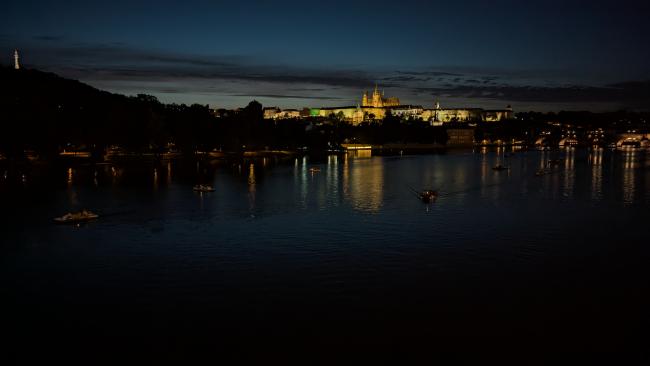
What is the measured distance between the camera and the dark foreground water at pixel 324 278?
35.6 ft

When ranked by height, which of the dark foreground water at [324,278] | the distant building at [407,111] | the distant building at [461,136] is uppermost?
the distant building at [407,111]

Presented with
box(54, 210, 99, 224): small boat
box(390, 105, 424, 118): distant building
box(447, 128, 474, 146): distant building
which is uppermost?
box(390, 105, 424, 118): distant building

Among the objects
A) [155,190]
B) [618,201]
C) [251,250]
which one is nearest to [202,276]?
[251,250]

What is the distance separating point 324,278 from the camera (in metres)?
14.5

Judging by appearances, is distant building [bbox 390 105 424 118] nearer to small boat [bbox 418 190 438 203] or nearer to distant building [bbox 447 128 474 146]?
distant building [bbox 447 128 474 146]

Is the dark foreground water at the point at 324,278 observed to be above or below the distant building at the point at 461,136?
below

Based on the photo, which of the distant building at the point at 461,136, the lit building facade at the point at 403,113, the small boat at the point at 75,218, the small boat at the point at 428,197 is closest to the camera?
the small boat at the point at 75,218

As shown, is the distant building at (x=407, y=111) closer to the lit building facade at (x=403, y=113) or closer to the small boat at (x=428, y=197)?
the lit building facade at (x=403, y=113)

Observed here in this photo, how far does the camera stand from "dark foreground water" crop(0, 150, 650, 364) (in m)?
10.8

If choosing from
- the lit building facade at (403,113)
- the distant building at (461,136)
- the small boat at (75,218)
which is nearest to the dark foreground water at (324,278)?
the small boat at (75,218)

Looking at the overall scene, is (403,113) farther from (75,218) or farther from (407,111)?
(75,218)

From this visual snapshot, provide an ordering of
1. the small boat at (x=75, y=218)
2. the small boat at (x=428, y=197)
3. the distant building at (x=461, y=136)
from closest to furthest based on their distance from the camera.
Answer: the small boat at (x=75, y=218) < the small boat at (x=428, y=197) < the distant building at (x=461, y=136)

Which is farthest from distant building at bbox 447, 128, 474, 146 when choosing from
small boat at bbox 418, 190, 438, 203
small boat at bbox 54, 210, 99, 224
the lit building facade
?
small boat at bbox 54, 210, 99, 224

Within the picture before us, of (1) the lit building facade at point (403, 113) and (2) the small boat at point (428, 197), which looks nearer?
(2) the small boat at point (428, 197)
